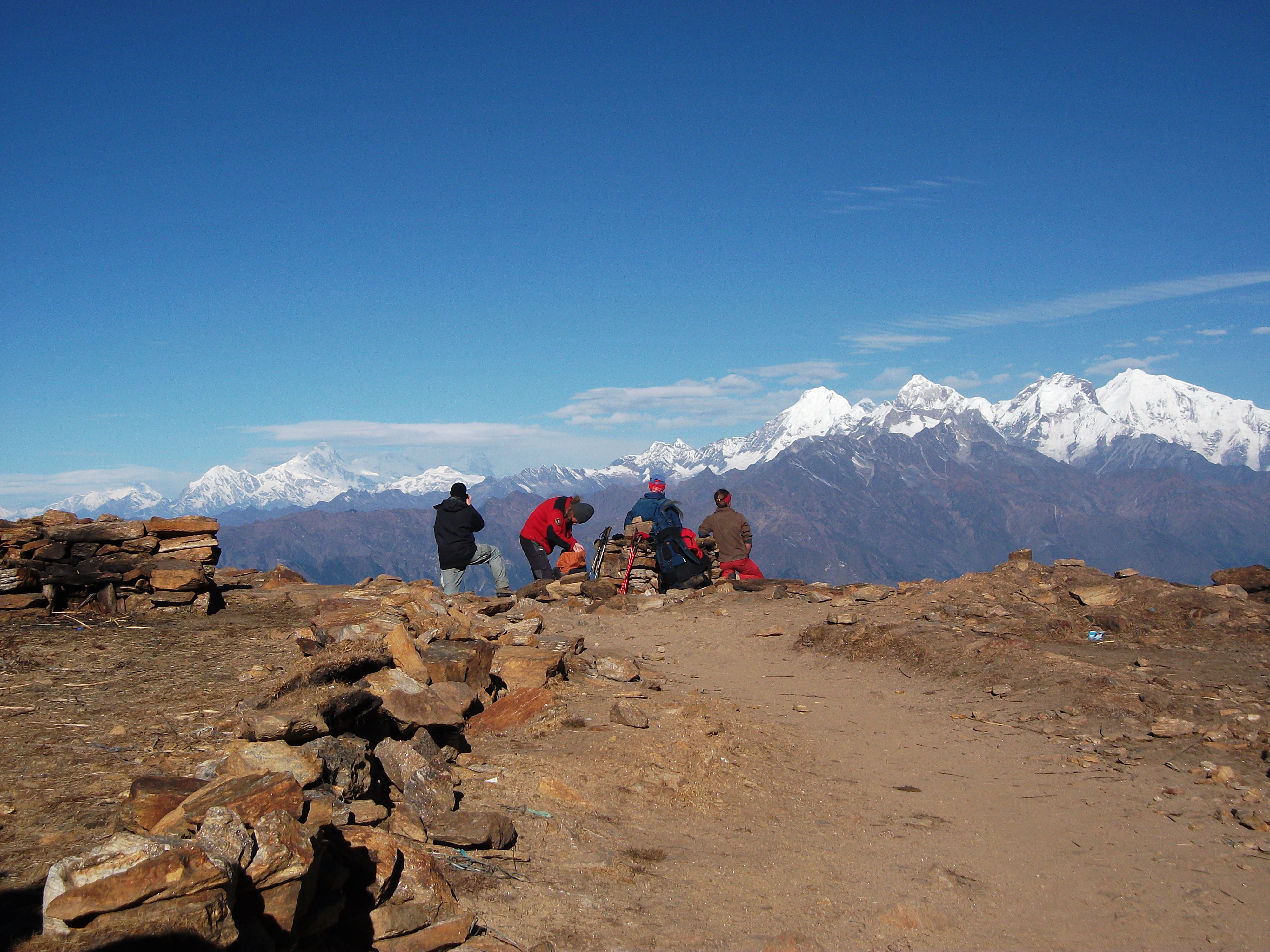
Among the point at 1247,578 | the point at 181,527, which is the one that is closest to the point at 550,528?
the point at 181,527

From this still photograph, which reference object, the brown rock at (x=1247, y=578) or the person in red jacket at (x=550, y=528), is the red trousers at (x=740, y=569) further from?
the brown rock at (x=1247, y=578)

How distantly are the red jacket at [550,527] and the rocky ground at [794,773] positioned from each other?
6436 millimetres

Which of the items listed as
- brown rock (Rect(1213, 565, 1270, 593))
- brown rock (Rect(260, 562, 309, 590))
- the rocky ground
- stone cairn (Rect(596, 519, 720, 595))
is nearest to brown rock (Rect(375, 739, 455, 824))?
the rocky ground

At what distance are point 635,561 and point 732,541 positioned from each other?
2.52m

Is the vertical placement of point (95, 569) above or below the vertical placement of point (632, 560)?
above

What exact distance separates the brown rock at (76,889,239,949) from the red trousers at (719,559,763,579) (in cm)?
1692

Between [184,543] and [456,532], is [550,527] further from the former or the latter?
[184,543]

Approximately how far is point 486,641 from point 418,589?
3.36 metres

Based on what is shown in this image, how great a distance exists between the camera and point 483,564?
19609 mm

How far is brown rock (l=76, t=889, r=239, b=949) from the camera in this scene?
10.3ft

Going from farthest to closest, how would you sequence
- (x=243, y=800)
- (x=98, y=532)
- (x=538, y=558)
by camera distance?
(x=538, y=558) < (x=98, y=532) < (x=243, y=800)

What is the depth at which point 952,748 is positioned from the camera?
30.5 ft

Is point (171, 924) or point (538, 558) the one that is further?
point (538, 558)

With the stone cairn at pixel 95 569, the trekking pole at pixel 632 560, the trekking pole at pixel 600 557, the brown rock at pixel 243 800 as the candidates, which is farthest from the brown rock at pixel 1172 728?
the trekking pole at pixel 600 557
